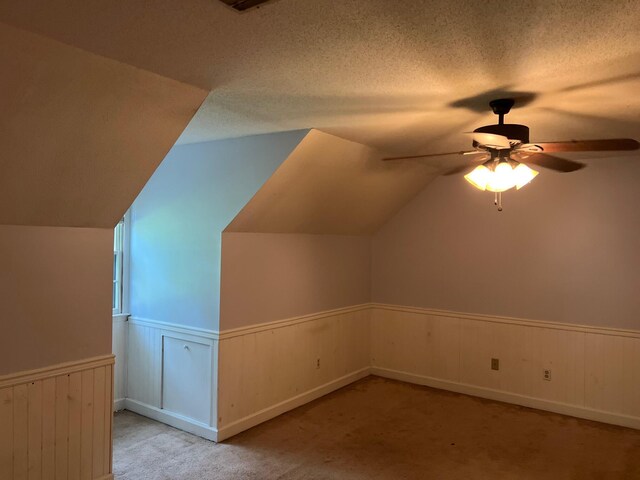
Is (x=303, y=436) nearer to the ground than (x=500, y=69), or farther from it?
nearer to the ground

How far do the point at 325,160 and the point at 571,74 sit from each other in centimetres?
187

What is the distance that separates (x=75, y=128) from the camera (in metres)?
2.26

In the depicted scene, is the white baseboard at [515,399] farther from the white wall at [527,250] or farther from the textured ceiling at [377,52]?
the textured ceiling at [377,52]

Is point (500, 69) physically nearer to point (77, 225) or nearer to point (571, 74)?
point (571, 74)

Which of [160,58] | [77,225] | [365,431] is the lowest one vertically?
[365,431]

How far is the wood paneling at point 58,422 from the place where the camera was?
2.57 metres

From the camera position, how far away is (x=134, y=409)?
4.35 m

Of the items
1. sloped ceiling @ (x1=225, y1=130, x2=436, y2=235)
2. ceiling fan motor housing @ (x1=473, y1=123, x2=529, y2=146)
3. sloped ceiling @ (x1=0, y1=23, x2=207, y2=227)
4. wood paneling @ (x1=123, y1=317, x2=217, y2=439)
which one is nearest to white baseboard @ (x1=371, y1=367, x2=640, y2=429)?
sloped ceiling @ (x1=225, y1=130, x2=436, y2=235)

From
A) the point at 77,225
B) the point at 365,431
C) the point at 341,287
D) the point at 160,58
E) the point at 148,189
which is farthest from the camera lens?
the point at 341,287

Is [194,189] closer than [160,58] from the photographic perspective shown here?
No

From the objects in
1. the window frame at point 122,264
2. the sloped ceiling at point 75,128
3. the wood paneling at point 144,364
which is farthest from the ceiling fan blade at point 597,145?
the window frame at point 122,264

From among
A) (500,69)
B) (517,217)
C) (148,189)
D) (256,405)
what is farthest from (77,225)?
(517,217)

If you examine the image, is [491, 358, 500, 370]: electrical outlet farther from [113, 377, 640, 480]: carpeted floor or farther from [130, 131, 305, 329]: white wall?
[130, 131, 305, 329]: white wall

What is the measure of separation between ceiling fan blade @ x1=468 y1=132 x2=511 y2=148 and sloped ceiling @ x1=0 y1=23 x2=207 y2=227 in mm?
1376
